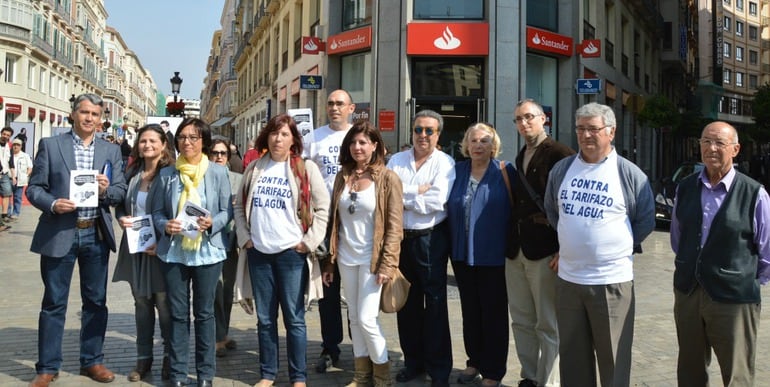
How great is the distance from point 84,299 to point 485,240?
10.3 feet

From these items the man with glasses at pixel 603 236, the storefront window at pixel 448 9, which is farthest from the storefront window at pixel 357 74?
the man with glasses at pixel 603 236

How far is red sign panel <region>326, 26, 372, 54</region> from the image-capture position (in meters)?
17.0

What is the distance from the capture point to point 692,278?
3.35 metres

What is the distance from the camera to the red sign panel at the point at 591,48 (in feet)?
55.7

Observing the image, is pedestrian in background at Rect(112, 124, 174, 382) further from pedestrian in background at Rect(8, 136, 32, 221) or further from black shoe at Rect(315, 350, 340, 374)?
pedestrian in background at Rect(8, 136, 32, 221)

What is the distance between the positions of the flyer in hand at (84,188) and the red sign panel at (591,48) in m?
16.0

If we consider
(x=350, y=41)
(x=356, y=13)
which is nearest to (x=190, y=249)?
(x=350, y=41)

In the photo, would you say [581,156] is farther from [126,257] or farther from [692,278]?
[126,257]

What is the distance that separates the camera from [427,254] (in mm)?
4238

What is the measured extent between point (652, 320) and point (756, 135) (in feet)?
137

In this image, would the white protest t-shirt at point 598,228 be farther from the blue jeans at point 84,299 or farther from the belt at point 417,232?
the blue jeans at point 84,299

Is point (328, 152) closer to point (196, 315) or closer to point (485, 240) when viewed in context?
point (485, 240)

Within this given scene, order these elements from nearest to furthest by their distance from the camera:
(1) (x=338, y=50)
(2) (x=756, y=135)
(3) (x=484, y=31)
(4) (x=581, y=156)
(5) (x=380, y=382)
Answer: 1. (4) (x=581, y=156)
2. (5) (x=380, y=382)
3. (3) (x=484, y=31)
4. (1) (x=338, y=50)
5. (2) (x=756, y=135)

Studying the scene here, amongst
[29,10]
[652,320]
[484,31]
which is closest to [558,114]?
[484,31]
